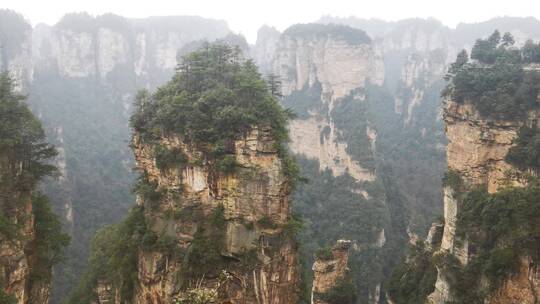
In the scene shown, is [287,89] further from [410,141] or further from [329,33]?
[410,141]

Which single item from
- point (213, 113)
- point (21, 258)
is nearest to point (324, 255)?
point (213, 113)

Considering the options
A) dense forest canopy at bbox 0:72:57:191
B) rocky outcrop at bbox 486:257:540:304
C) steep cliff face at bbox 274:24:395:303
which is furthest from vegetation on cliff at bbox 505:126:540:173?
dense forest canopy at bbox 0:72:57:191

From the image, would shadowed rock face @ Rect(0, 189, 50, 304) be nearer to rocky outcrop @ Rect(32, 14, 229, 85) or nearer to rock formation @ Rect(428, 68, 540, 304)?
rock formation @ Rect(428, 68, 540, 304)

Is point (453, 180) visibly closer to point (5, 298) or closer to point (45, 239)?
point (45, 239)

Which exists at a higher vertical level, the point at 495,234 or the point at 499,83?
the point at 499,83

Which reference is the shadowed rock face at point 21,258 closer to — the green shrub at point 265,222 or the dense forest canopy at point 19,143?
the dense forest canopy at point 19,143

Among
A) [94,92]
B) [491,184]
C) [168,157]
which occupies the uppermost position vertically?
[168,157]

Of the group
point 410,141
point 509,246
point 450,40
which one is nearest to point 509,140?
point 509,246
